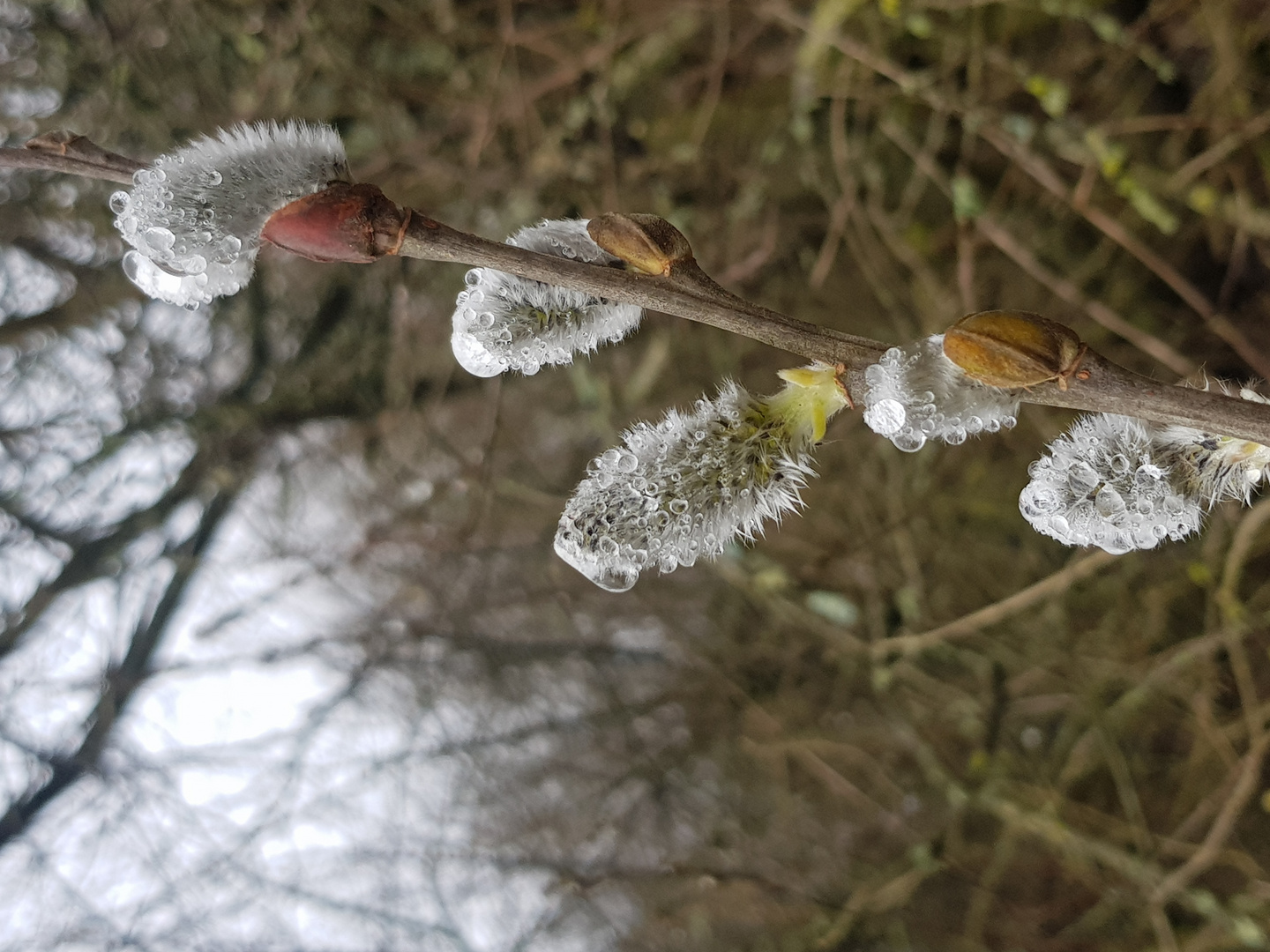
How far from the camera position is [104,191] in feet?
4.33

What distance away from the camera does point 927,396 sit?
16.9 inches

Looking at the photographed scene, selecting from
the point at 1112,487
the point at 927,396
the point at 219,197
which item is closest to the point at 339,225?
the point at 219,197

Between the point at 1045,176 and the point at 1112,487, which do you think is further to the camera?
the point at 1045,176

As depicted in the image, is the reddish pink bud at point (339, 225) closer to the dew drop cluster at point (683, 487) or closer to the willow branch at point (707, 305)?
the willow branch at point (707, 305)

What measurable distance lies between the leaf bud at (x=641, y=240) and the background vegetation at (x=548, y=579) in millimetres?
852

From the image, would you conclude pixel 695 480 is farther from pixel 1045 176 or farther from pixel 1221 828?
pixel 1221 828

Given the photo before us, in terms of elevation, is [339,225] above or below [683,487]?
above

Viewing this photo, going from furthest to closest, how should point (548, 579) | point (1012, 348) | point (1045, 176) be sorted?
point (548, 579) < point (1045, 176) < point (1012, 348)

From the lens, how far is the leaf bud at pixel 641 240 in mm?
458

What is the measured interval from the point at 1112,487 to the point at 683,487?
0.24 meters

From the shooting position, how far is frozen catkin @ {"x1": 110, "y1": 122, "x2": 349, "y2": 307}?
1.34 feet

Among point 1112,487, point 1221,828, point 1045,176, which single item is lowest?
point 1221,828

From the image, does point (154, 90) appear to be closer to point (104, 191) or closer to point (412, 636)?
point (104, 191)

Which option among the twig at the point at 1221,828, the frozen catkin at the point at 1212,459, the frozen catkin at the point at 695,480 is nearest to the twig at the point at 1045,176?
the twig at the point at 1221,828
